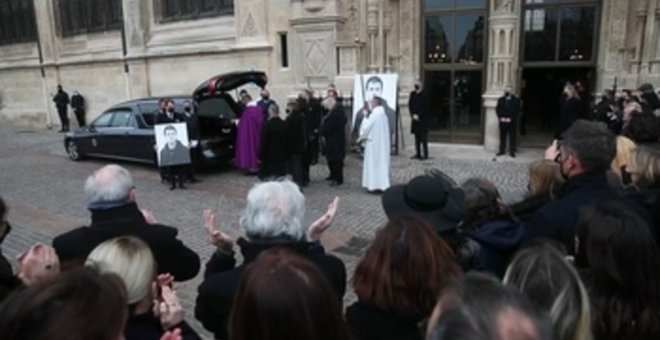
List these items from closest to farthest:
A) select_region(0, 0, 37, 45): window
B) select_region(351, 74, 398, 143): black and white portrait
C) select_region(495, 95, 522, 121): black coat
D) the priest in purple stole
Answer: the priest in purple stole, select_region(495, 95, 522, 121): black coat, select_region(351, 74, 398, 143): black and white portrait, select_region(0, 0, 37, 45): window

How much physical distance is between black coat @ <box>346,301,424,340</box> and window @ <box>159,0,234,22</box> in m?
16.6

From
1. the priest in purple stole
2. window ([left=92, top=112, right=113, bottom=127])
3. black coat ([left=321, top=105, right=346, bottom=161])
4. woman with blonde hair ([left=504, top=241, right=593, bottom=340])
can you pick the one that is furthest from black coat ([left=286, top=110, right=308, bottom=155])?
woman with blonde hair ([left=504, top=241, right=593, bottom=340])

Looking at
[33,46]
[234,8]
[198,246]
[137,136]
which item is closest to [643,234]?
[198,246]

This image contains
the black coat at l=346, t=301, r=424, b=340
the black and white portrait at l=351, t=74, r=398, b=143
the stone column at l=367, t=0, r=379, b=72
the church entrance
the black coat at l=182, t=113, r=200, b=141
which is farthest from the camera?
the church entrance

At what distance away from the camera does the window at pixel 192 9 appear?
17400mm

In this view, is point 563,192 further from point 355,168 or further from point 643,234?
point 355,168

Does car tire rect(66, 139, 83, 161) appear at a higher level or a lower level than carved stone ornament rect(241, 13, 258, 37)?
lower

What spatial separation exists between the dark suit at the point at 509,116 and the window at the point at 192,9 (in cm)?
955

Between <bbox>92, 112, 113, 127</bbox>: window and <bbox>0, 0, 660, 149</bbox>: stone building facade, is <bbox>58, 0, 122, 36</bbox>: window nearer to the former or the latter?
→ <bbox>0, 0, 660, 149</bbox>: stone building facade

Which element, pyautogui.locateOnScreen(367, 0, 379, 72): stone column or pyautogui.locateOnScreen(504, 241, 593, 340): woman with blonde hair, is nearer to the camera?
pyautogui.locateOnScreen(504, 241, 593, 340): woman with blonde hair

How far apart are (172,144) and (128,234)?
24.0ft

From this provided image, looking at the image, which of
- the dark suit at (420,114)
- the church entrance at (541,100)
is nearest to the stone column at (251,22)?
the dark suit at (420,114)

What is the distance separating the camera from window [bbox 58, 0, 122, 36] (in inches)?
826

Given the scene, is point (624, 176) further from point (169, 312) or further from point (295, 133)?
point (295, 133)
